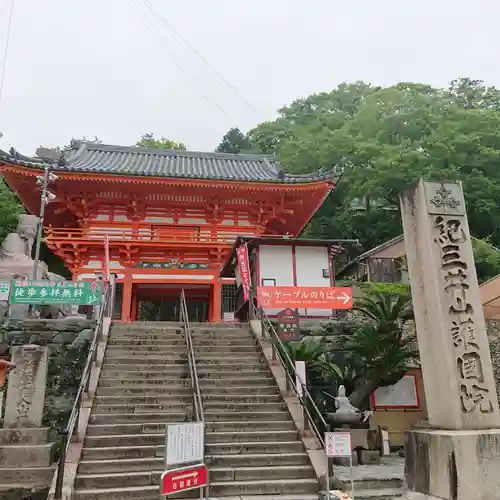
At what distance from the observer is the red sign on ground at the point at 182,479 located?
3945 millimetres

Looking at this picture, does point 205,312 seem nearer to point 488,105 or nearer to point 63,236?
point 63,236

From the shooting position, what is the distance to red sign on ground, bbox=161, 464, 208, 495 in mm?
3945

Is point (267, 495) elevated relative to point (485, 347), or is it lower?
lower

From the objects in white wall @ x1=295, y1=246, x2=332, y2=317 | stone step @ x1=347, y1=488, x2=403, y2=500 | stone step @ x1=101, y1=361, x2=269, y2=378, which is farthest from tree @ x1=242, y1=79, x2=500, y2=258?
stone step @ x1=347, y1=488, x2=403, y2=500

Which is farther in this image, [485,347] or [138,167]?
[138,167]

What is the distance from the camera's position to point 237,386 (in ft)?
29.8

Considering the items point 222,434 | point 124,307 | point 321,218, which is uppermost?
point 321,218

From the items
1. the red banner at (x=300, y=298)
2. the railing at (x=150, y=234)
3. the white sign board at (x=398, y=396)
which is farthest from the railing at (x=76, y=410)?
the white sign board at (x=398, y=396)

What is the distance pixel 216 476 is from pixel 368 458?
371cm

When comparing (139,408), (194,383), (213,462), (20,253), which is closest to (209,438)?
(213,462)

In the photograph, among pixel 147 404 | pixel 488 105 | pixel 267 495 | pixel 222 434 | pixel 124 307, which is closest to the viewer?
pixel 267 495

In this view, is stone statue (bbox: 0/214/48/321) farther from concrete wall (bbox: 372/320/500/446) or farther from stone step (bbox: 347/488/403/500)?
concrete wall (bbox: 372/320/500/446)

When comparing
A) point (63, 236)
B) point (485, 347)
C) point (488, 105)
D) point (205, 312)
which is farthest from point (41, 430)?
point (488, 105)

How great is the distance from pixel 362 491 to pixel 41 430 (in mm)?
5392
